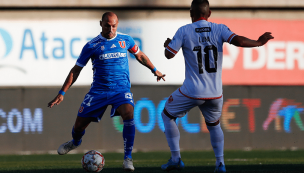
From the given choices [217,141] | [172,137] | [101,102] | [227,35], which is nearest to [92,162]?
[101,102]

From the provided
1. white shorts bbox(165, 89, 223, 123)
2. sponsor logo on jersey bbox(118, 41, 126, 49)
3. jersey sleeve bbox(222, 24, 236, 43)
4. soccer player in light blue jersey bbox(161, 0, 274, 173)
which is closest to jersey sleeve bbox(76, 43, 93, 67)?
sponsor logo on jersey bbox(118, 41, 126, 49)

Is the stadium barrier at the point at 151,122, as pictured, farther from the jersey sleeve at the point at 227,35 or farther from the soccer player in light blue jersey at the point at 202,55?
the jersey sleeve at the point at 227,35

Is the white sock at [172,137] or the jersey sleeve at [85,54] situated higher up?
the jersey sleeve at [85,54]

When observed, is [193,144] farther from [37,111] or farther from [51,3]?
[51,3]

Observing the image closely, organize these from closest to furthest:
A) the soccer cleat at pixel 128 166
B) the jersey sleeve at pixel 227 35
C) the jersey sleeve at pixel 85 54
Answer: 1. the jersey sleeve at pixel 227 35
2. the soccer cleat at pixel 128 166
3. the jersey sleeve at pixel 85 54

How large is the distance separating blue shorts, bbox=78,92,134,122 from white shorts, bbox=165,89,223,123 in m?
0.70

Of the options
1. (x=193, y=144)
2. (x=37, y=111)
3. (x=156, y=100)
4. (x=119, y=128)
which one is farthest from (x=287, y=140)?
(x=37, y=111)

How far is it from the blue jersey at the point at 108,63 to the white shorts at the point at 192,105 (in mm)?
854

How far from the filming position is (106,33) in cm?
572

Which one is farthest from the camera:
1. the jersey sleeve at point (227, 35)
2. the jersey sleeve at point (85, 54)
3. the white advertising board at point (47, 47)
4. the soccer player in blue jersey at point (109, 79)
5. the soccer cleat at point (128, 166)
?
the white advertising board at point (47, 47)

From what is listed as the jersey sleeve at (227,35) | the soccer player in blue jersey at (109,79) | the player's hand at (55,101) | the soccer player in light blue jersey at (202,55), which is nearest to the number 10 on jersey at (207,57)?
the soccer player in light blue jersey at (202,55)

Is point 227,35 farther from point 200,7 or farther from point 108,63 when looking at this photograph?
point 108,63

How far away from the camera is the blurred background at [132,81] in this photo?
10.8 meters

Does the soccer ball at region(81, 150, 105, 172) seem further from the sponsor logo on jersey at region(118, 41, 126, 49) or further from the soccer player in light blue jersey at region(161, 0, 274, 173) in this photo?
the sponsor logo on jersey at region(118, 41, 126, 49)
